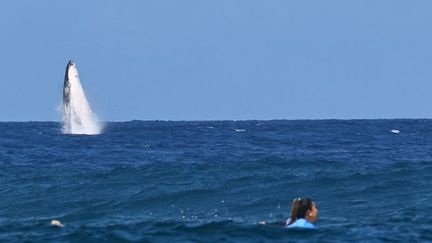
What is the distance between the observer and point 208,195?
29.9 m

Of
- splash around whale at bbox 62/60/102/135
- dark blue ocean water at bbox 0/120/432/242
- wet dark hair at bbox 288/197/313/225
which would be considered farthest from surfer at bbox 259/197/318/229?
splash around whale at bbox 62/60/102/135

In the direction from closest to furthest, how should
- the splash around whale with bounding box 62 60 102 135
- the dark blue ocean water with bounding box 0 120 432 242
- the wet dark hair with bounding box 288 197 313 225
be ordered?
the wet dark hair with bounding box 288 197 313 225 < the dark blue ocean water with bounding box 0 120 432 242 < the splash around whale with bounding box 62 60 102 135

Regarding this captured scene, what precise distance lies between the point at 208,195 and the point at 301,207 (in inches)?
462

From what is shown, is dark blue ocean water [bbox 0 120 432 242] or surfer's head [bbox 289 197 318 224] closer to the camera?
surfer's head [bbox 289 197 318 224]

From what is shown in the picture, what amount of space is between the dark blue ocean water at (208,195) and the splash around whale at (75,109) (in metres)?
33.5

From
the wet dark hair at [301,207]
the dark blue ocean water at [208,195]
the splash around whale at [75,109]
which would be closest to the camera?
the wet dark hair at [301,207]

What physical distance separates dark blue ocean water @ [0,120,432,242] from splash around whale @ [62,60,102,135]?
110 feet

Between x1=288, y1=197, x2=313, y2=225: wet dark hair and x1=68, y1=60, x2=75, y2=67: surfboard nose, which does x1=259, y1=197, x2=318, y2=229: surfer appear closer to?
x1=288, y1=197, x2=313, y2=225: wet dark hair

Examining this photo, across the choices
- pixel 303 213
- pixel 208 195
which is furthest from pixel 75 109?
pixel 303 213

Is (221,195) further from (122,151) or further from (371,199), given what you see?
(122,151)

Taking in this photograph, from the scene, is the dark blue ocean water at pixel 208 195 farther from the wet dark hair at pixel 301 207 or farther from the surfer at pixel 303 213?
the wet dark hair at pixel 301 207

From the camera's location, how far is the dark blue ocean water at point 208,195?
778 inches

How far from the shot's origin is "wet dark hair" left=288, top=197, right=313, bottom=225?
1825cm

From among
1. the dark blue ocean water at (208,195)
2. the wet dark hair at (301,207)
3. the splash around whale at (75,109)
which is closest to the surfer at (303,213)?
the wet dark hair at (301,207)
